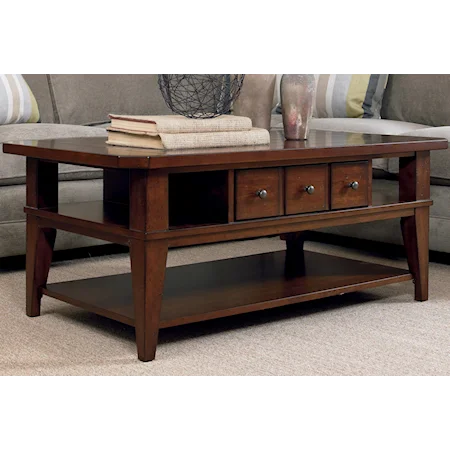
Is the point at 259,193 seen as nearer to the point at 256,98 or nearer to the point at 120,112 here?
the point at 256,98

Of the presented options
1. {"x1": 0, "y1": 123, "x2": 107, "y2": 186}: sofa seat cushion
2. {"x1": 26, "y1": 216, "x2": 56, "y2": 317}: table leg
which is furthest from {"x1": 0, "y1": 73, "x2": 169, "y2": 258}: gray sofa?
{"x1": 26, "y1": 216, "x2": 56, "y2": 317}: table leg

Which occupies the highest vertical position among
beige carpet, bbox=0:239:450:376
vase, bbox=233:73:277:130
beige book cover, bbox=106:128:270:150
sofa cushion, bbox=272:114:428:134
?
vase, bbox=233:73:277:130

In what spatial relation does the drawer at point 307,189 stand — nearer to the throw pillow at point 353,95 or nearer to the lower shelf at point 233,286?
the lower shelf at point 233,286

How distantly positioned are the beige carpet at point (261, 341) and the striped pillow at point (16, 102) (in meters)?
0.78

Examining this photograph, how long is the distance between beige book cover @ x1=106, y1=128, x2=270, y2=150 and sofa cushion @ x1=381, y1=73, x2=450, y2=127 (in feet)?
4.59

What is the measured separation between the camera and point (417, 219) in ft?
7.86

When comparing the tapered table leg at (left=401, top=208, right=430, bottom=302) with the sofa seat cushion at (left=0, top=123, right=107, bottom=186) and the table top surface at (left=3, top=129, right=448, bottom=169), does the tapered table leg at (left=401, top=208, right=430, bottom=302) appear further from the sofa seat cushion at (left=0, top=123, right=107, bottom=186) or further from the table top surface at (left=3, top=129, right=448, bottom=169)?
the sofa seat cushion at (left=0, top=123, right=107, bottom=186)

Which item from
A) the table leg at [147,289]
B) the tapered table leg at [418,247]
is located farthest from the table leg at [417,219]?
the table leg at [147,289]

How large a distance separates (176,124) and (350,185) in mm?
520

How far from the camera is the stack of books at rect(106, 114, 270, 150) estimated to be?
1.95 meters

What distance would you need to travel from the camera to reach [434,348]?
6.40 ft

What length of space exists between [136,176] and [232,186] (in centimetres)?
26
